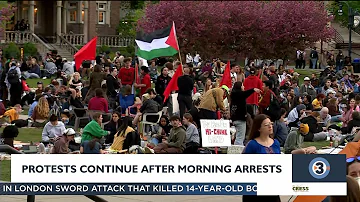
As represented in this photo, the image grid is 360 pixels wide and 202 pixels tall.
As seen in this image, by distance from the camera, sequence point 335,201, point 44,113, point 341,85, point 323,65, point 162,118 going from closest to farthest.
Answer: point 335,201
point 162,118
point 44,113
point 341,85
point 323,65

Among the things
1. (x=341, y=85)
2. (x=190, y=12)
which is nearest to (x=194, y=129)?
(x=341, y=85)

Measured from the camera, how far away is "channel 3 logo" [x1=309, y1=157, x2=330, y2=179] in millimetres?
7168

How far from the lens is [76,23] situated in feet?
212

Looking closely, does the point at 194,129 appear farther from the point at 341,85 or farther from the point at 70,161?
the point at 341,85

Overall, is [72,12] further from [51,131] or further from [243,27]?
[51,131]

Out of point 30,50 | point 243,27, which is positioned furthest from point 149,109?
point 30,50

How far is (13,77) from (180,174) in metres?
22.0

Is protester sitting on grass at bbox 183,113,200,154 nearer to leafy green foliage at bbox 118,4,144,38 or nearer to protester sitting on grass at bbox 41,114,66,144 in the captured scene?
protester sitting on grass at bbox 41,114,66,144

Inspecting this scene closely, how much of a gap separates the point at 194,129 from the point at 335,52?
1754 inches

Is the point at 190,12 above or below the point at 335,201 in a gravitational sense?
above

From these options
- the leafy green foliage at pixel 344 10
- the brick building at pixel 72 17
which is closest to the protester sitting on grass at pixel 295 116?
the leafy green foliage at pixel 344 10

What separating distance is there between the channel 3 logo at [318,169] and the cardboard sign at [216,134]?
9204 millimetres

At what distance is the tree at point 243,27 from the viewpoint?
4744cm

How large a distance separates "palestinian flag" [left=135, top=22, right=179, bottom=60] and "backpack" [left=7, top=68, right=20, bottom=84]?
17.9ft
